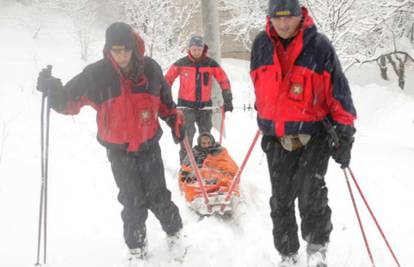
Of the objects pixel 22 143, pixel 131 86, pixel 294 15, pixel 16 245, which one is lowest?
pixel 16 245

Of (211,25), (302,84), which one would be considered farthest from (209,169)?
(211,25)

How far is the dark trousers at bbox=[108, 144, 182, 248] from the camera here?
3.44 metres

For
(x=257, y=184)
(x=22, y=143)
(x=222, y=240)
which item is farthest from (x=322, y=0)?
(x=222, y=240)

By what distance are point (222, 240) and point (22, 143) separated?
5.17m

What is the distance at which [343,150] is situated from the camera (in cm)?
291

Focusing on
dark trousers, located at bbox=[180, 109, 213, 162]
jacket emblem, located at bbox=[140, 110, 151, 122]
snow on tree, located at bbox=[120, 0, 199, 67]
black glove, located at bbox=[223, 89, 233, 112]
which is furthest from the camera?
snow on tree, located at bbox=[120, 0, 199, 67]

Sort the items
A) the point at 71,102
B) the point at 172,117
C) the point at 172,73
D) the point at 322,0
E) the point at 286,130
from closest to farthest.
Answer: the point at 286,130 < the point at 71,102 < the point at 172,117 < the point at 172,73 < the point at 322,0

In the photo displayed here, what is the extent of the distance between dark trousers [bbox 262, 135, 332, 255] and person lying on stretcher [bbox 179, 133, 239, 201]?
1.64 m

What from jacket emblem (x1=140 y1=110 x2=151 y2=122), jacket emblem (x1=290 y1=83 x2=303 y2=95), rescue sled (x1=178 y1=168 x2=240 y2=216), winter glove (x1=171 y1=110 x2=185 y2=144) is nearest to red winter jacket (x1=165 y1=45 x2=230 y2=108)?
rescue sled (x1=178 y1=168 x2=240 y2=216)

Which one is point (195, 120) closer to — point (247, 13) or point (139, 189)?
point (139, 189)

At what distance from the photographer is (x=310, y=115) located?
292 centimetres

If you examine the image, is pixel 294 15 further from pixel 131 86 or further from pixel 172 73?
pixel 172 73

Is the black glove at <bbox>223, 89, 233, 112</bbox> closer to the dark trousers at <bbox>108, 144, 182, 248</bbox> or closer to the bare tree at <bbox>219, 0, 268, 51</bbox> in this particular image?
the dark trousers at <bbox>108, 144, 182, 248</bbox>

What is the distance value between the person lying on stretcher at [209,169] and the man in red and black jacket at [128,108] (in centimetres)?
128
